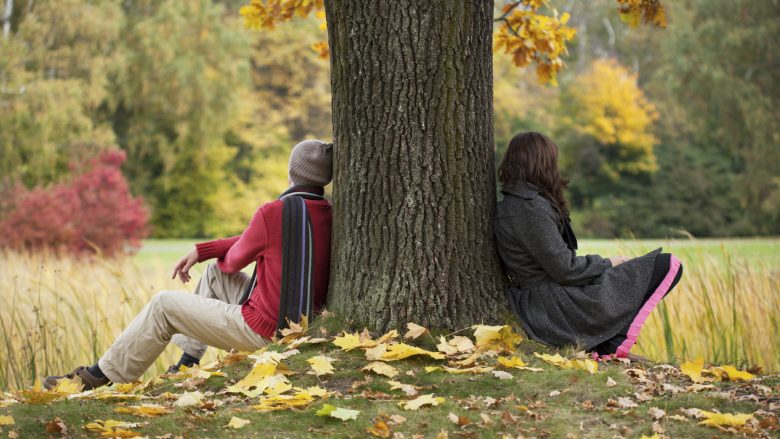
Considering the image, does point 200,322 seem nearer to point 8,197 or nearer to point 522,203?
point 522,203

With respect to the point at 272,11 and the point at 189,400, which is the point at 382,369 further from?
the point at 272,11

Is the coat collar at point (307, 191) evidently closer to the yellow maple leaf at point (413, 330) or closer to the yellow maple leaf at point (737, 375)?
the yellow maple leaf at point (413, 330)

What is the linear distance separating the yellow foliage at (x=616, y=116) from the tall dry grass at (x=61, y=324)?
22872 millimetres

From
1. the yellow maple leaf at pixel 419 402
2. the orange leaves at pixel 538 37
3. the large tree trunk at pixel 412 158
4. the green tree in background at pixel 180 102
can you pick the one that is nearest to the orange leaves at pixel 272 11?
the orange leaves at pixel 538 37

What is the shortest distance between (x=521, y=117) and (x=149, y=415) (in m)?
27.5

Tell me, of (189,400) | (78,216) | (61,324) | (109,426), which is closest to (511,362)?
(189,400)

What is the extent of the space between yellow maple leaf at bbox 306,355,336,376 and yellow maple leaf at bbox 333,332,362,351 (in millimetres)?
115

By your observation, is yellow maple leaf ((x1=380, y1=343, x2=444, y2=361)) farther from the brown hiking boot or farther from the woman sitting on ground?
the brown hiking boot

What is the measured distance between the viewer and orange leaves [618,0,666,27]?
564cm

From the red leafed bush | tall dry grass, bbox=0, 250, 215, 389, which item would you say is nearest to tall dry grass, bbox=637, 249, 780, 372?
tall dry grass, bbox=0, 250, 215, 389

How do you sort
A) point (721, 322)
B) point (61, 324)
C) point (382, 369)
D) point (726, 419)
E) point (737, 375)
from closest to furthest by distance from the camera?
point (726, 419) → point (382, 369) → point (737, 375) → point (721, 322) → point (61, 324)

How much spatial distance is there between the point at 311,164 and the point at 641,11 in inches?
105

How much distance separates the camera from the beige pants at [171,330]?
428cm

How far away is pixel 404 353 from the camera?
3693 mm
